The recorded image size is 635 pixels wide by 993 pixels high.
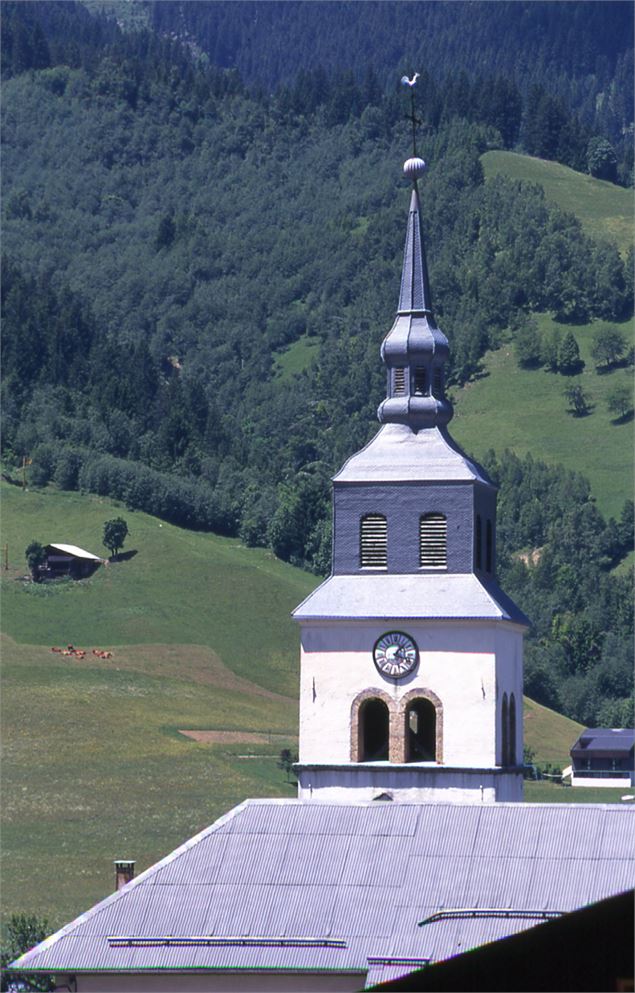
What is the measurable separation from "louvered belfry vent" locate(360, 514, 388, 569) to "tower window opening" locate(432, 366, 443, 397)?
353 cm

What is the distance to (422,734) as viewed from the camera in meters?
48.2

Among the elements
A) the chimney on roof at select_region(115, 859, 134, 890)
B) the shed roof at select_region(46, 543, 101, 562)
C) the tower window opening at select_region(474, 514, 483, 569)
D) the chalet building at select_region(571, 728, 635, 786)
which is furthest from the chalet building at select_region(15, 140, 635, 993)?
the shed roof at select_region(46, 543, 101, 562)

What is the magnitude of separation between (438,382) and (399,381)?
2.75 ft

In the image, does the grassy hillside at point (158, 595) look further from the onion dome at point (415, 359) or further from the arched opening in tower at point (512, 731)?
the arched opening in tower at point (512, 731)

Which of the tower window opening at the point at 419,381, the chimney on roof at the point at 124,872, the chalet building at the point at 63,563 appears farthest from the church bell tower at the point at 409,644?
the chalet building at the point at 63,563

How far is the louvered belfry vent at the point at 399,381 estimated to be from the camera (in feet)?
168

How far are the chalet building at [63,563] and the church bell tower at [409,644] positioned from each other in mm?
127024

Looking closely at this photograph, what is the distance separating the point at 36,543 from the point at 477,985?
538 ft

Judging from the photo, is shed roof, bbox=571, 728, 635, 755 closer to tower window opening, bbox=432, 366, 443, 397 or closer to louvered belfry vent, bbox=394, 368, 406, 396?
tower window opening, bbox=432, 366, 443, 397

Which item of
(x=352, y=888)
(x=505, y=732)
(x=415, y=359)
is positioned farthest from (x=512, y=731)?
(x=352, y=888)

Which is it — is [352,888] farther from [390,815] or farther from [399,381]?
[399,381]

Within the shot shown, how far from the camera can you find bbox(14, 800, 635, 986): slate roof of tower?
119ft

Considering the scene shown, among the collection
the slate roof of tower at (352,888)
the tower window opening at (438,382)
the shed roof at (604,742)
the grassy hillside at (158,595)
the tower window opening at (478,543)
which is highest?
the tower window opening at (438,382)

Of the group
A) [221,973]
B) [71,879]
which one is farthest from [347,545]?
[71,879]
